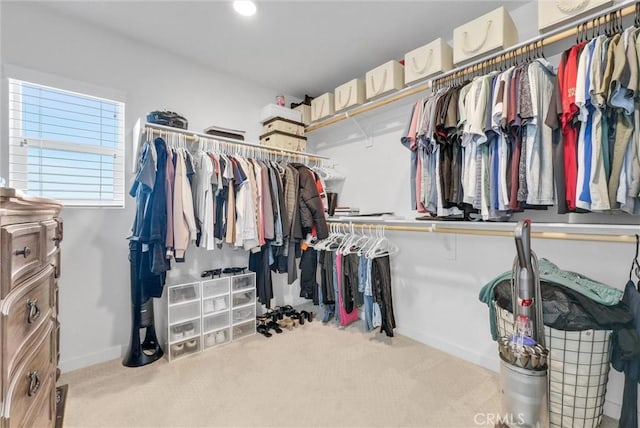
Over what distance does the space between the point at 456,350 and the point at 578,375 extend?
94cm

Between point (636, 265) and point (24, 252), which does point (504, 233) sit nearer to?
point (636, 265)

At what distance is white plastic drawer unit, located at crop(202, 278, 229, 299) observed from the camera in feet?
7.89

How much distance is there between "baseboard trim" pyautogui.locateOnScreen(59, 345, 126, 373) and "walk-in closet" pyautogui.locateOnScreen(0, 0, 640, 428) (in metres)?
0.01

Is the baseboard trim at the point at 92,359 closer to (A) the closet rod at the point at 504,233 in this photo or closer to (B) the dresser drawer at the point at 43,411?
(B) the dresser drawer at the point at 43,411

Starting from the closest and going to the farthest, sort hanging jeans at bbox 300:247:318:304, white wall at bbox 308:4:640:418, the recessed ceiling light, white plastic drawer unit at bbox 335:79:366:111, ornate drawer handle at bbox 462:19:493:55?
white wall at bbox 308:4:640:418 → ornate drawer handle at bbox 462:19:493:55 → the recessed ceiling light → white plastic drawer unit at bbox 335:79:366:111 → hanging jeans at bbox 300:247:318:304

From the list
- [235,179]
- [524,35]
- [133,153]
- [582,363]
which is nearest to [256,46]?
[235,179]

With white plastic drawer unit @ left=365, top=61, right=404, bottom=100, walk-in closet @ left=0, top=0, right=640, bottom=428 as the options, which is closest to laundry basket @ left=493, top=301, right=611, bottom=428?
walk-in closet @ left=0, top=0, right=640, bottom=428

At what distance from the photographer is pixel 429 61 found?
2.09 m

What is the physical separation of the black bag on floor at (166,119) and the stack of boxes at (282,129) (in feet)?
2.78

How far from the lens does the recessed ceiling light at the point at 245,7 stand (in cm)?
195

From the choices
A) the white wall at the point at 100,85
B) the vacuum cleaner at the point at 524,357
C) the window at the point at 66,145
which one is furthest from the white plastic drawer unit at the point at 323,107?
the vacuum cleaner at the point at 524,357

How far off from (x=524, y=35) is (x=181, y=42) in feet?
8.52

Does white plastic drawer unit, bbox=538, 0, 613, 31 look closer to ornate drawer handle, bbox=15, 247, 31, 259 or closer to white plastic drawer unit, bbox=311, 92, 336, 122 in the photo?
white plastic drawer unit, bbox=311, 92, 336, 122

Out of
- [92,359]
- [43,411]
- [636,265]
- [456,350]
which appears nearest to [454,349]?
[456,350]
